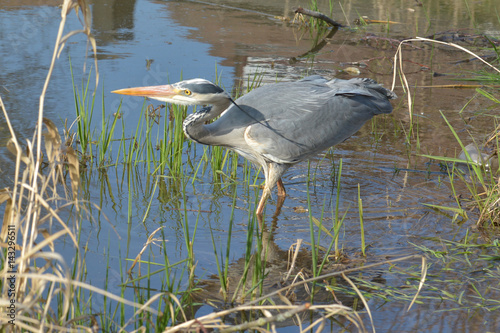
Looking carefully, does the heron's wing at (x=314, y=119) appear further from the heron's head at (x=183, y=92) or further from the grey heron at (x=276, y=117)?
the heron's head at (x=183, y=92)

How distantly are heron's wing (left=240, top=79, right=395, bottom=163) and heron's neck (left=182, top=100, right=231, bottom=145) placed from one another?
0.27 m

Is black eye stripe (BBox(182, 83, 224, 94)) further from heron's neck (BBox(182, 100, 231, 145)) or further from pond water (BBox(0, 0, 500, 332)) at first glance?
pond water (BBox(0, 0, 500, 332))

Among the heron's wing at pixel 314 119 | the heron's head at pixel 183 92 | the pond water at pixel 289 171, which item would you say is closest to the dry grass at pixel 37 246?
the pond water at pixel 289 171

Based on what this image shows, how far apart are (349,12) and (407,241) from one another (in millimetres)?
8693

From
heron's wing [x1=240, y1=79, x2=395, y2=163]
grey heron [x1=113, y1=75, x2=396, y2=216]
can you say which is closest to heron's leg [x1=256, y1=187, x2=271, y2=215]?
grey heron [x1=113, y1=75, x2=396, y2=216]

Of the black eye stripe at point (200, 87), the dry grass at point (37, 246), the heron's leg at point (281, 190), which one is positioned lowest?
the heron's leg at point (281, 190)

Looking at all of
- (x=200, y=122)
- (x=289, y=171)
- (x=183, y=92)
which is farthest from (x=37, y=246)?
(x=289, y=171)

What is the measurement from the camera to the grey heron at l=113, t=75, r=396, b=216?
4.25 metres

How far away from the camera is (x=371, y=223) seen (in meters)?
4.21

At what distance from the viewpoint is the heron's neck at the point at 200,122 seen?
4.34m

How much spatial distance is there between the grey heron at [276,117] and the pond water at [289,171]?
358 mm

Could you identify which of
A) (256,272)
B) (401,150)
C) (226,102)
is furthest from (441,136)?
(256,272)

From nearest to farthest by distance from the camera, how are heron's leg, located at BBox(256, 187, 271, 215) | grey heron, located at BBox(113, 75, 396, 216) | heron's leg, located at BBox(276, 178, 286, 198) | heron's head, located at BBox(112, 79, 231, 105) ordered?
1. heron's head, located at BBox(112, 79, 231, 105)
2. grey heron, located at BBox(113, 75, 396, 216)
3. heron's leg, located at BBox(256, 187, 271, 215)
4. heron's leg, located at BBox(276, 178, 286, 198)

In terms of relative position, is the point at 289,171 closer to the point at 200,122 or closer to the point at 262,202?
the point at 262,202
